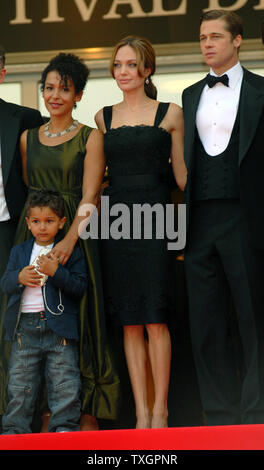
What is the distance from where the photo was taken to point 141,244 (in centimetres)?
410

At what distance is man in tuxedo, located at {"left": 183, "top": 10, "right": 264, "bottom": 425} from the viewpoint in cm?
383

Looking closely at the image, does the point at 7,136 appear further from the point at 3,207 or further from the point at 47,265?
the point at 47,265

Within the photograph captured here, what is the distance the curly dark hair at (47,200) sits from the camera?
13.1 feet

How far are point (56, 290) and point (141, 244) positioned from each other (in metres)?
0.43

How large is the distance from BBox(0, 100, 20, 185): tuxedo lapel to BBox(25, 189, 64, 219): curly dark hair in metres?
0.22

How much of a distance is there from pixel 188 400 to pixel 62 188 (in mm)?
1127

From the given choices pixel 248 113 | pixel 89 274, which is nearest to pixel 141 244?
pixel 89 274

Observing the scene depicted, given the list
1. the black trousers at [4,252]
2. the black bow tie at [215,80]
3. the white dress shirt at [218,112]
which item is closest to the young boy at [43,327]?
the black trousers at [4,252]

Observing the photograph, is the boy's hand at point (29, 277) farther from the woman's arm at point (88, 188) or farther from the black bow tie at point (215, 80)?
the black bow tie at point (215, 80)

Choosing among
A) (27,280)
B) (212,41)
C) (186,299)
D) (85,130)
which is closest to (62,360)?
(27,280)

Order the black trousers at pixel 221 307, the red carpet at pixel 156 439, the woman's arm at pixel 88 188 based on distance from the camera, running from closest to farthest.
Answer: the red carpet at pixel 156 439
the black trousers at pixel 221 307
the woman's arm at pixel 88 188

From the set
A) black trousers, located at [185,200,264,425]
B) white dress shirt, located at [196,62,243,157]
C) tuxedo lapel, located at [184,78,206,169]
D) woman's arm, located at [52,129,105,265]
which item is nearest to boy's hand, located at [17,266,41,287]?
woman's arm, located at [52,129,105,265]

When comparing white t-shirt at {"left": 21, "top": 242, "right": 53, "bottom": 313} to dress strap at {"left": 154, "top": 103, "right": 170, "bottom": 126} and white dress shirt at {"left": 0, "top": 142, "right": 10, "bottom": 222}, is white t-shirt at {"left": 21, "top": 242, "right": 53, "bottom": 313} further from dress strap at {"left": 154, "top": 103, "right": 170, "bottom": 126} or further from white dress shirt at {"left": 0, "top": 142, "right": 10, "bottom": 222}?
dress strap at {"left": 154, "top": 103, "right": 170, "bottom": 126}
